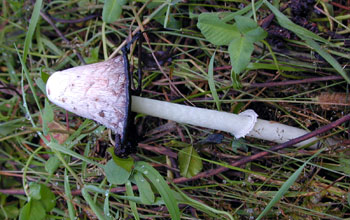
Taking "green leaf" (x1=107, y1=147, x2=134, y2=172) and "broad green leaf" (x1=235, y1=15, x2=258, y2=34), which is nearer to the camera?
"broad green leaf" (x1=235, y1=15, x2=258, y2=34)

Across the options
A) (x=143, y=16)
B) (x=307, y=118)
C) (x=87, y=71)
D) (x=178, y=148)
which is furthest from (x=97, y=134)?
(x=307, y=118)

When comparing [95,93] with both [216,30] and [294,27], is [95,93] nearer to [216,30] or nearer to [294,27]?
[216,30]

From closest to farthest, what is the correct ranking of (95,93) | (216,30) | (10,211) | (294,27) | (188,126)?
(95,93), (216,30), (294,27), (188,126), (10,211)

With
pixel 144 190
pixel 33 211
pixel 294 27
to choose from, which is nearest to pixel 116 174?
pixel 144 190

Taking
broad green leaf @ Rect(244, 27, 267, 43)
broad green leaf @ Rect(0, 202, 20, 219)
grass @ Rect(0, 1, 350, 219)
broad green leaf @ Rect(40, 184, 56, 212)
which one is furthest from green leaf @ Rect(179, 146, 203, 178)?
broad green leaf @ Rect(0, 202, 20, 219)

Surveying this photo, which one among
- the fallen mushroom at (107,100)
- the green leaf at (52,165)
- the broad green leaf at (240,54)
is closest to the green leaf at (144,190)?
the fallen mushroom at (107,100)

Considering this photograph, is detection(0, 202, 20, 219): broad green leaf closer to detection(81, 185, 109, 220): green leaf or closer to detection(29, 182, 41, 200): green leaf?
detection(29, 182, 41, 200): green leaf

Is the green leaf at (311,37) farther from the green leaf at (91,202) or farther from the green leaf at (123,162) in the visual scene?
the green leaf at (91,202)
